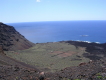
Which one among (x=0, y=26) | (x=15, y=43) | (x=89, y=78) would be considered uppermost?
(x=0, y=26)

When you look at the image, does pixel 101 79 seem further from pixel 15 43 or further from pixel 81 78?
pixel 15 43

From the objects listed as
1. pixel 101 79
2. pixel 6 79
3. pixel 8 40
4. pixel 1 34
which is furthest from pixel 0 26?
pixel 101 79

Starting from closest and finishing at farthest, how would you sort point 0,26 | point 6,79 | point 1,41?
point 6,79 < point 1,41 < point 0,26

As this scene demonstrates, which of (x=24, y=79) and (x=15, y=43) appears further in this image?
(x=15, y=43)

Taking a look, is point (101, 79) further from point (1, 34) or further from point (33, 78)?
point (1, 34)

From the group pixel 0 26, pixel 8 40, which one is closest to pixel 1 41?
pixel 8 40

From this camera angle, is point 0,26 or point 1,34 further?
point 0,26

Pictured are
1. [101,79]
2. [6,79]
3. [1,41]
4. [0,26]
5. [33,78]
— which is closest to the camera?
[101,79]

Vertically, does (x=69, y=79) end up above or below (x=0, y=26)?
→ below

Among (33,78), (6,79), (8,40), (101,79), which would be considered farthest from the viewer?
(8,40)
